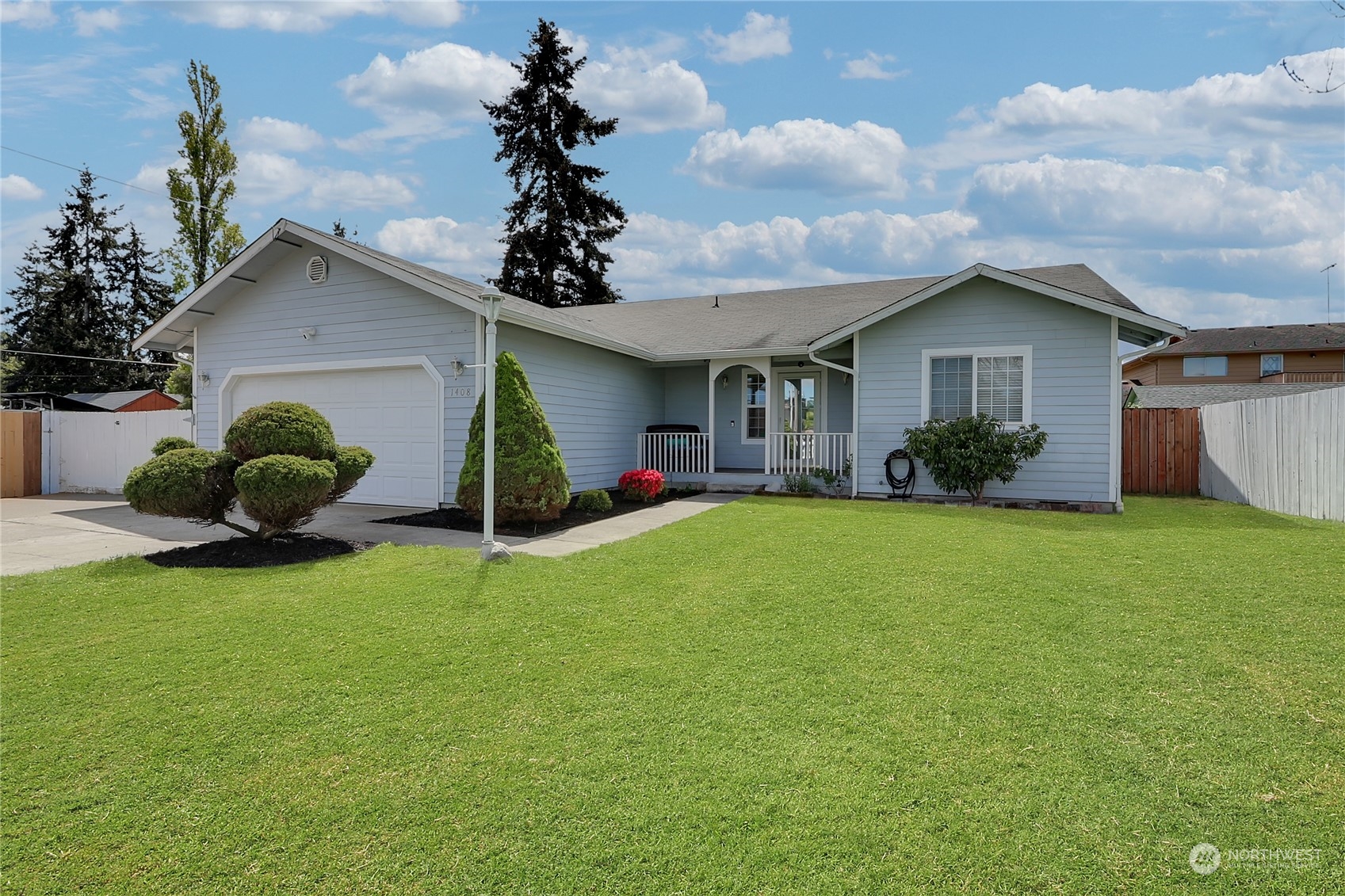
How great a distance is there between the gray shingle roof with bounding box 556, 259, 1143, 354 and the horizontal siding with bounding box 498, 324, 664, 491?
110 cm

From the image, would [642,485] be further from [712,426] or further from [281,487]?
[281,487]

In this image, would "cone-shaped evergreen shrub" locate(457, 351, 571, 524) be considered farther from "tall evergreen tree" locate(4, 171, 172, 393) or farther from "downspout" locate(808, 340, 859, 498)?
"tall evergreen tree" locate(4, 171, 172, 393)

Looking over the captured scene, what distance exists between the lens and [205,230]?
21453 millimetres

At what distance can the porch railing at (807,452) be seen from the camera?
13.2 meters

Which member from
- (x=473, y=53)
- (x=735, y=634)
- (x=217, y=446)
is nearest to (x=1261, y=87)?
(x=735, y=634)

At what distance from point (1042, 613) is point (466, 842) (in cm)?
422

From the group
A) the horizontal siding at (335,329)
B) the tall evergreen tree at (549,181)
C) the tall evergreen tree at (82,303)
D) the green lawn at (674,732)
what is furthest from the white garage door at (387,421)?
the tall evergreen tree at (82,303)

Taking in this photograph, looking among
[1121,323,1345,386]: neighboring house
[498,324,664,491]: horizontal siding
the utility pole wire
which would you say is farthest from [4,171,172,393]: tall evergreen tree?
[1121,323,1345,386]: neighboring house

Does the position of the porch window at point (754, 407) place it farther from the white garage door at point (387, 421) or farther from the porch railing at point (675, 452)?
the white garage door at point (387, 421)

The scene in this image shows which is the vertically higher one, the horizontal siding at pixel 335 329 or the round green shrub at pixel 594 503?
the horizontal siding at pixel 335 329

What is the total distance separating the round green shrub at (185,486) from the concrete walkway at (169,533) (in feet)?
2.71

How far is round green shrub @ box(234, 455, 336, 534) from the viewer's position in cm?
678
